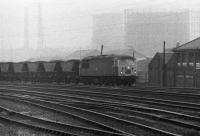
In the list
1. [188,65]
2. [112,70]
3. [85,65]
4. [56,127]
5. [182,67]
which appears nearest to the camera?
[56,127]

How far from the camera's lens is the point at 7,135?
965 cm

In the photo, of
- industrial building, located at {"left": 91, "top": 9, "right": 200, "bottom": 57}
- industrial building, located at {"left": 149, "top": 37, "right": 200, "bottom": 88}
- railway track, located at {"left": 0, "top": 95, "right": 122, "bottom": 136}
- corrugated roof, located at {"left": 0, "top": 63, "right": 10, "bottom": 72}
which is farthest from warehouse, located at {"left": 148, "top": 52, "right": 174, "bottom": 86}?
industrial building, located at {"left": 91, "top": 9, "right": 200, "bottom": 57}

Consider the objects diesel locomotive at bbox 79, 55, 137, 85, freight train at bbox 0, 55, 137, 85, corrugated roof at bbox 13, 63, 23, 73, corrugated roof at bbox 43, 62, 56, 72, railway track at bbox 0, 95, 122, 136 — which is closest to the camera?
railway track at bbox 0, 95, 122, 136

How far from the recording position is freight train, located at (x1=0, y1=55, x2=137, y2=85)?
32.8 metres

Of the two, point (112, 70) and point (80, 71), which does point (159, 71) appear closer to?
point (80, 71)

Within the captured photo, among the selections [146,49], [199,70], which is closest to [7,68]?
[199,70]

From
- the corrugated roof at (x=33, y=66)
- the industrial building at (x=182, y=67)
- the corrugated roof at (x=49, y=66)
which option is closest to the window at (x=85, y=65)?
the corrugated roof at (x=49, y=66)

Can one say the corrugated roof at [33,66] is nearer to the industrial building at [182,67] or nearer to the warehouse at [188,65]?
the industrial building at [182,67]

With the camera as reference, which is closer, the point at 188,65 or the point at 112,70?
the point at 112,70

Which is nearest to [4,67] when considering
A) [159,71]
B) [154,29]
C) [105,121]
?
[159,71]

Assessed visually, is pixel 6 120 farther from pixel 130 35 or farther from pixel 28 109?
Result: pixel 130 35

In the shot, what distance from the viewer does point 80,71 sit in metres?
37.1

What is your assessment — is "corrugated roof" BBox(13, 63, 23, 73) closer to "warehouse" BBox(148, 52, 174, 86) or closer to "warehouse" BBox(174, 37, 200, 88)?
"warehouse" BBox(148, 52, 174, 86)

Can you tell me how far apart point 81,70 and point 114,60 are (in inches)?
209
